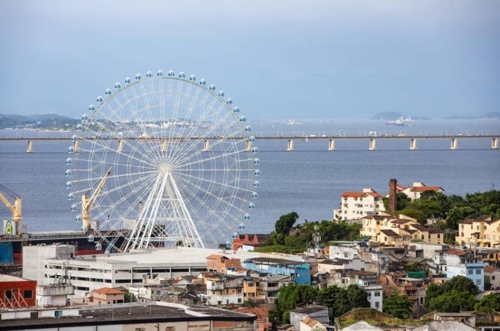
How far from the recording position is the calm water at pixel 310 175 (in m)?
53.4

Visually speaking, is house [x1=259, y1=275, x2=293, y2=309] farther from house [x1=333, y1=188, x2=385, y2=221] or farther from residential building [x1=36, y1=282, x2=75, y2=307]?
house [x1=333, y1=188, x2=385, y2=221]

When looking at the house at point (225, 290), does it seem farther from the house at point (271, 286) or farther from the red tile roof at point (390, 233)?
the red tile roof at point (390, 233)

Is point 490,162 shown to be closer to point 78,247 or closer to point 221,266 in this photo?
point 78,247

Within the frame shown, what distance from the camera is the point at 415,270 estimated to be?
30.1 m

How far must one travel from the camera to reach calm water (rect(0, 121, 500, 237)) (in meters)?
53.4

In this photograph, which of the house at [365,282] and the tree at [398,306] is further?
the house at [365,282]

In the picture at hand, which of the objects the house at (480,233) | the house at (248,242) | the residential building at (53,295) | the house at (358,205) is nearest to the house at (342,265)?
the house at (248,242)

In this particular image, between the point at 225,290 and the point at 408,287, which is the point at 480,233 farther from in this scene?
the point at 225,290

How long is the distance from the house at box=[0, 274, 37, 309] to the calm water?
23317 millimetres

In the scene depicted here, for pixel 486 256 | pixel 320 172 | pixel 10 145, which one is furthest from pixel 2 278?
pixel 10 145

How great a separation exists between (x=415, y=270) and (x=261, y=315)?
6.99 m


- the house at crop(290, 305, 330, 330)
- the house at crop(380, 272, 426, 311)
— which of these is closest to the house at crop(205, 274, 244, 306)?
the house at crop(290, 305, 330, 330)

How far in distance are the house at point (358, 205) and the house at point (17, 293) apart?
21101 millimetres

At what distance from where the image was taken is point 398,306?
2548cm
